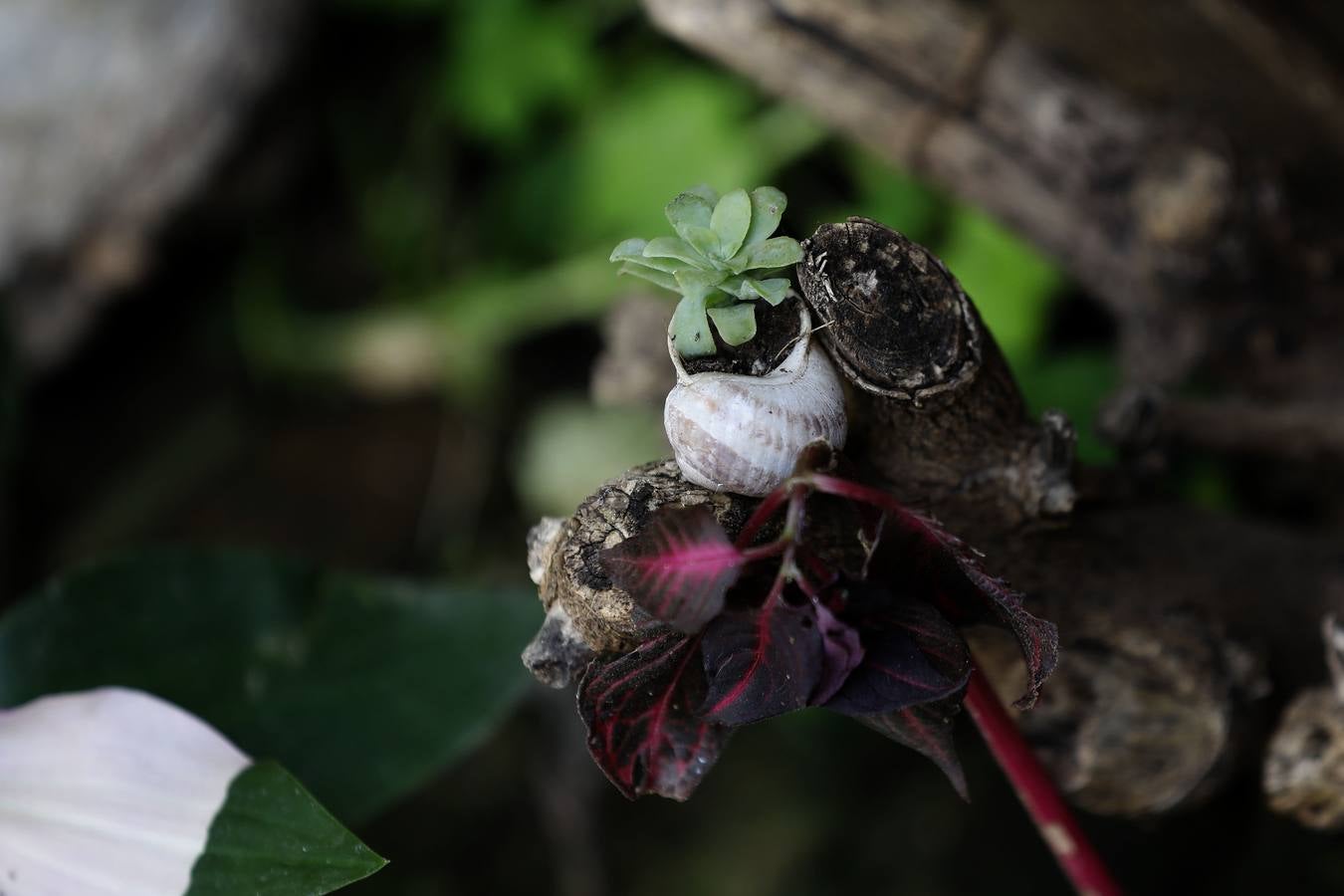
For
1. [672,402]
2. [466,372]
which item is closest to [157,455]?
[466,372]

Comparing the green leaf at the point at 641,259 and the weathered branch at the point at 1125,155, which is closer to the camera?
the green leaf at the point at 641,259

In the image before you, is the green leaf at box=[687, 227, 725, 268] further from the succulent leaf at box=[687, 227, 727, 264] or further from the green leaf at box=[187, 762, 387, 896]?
the green leaf at box=[187, 762, 387, 896]

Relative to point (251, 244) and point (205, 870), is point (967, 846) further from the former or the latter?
point (251, 244)

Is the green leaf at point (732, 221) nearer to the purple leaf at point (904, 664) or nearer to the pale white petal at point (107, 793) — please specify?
the purple leaf at point (904, 664)

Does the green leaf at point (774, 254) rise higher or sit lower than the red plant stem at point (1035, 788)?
higher

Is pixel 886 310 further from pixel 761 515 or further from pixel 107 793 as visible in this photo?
pixel 107 793

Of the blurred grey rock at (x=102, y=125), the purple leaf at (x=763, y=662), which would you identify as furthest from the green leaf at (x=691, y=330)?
the blurred grey rock at (x=102, y=125)
